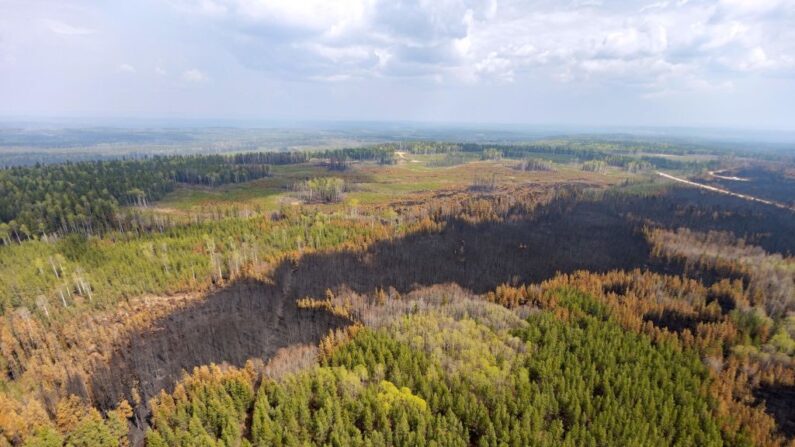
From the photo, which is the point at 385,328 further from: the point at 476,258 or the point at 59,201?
the point at 59,201

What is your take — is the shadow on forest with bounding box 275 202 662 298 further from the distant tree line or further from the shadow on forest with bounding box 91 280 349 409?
the distant tree line

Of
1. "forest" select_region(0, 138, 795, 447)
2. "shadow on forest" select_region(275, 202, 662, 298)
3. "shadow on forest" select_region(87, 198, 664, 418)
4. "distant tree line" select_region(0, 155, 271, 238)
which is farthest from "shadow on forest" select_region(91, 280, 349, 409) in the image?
"distant tree line" select_region(0, 155, 271, 238)

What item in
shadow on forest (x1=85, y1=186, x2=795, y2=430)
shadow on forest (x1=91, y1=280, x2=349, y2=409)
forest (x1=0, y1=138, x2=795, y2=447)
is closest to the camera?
forest (x1=0, y1=138, x2=795, y2=447)

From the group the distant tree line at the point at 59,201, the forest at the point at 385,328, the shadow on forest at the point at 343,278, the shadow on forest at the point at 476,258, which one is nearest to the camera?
the forest at the point at 385,328

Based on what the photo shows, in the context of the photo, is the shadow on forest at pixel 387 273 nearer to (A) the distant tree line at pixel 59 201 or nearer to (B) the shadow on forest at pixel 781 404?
(B) the shadow on forest at pixel 781 404

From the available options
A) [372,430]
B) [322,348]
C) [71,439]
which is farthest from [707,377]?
[71,439]

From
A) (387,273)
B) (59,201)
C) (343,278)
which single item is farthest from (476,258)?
A: (59,201)

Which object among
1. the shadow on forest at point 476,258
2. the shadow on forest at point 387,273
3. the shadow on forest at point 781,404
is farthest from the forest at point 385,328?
the shadow on forest at point 476,258

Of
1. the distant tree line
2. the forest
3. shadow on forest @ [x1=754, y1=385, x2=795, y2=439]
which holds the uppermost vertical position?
the distant tree line
